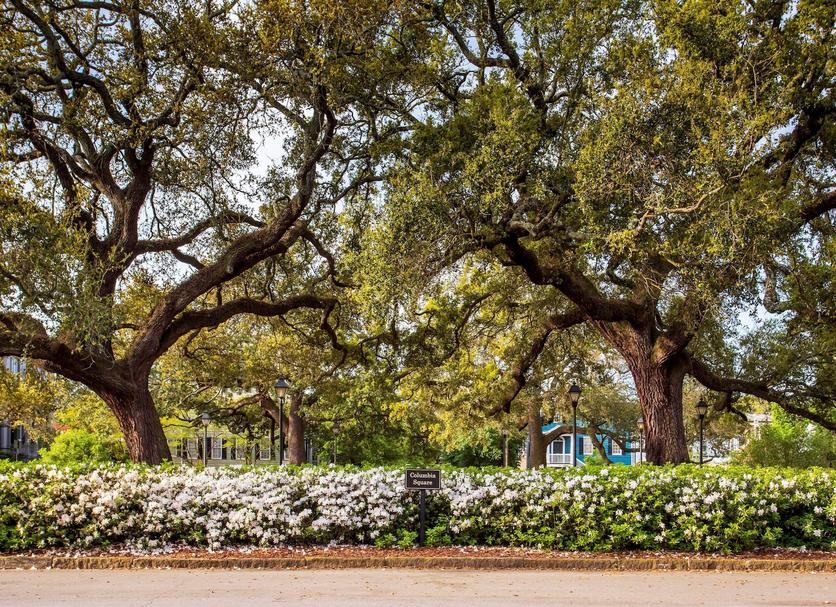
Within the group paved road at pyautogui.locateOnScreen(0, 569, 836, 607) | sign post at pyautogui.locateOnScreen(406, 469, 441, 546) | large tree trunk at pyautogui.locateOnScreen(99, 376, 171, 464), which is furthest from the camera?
large tree trunk at pyautogui.locateOnScreen(99, 376, 171, 464)

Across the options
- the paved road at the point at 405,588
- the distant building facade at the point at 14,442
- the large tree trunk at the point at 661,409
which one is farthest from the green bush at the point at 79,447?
the distant building facade at the point at 14,442

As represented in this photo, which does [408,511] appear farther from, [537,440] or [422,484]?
[537,440]

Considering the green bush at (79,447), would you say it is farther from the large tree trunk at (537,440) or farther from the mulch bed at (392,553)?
the mulch bed at (392,553)

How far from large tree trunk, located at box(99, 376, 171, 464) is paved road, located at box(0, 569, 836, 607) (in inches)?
182

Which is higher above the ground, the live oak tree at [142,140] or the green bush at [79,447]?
the live oak tree at [142,140]

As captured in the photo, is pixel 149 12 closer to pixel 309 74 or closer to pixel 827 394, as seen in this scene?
pixel 309 74

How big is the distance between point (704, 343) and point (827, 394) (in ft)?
9.82

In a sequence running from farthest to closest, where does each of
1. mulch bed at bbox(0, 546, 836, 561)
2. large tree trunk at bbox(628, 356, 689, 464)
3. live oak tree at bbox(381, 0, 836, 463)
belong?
large tree trunk at bbox(628, 356, 689, 464) < live oak tree at bbox(381, 0, 836, 463) < mulch bed at bbox(0, 546, 836, 561)

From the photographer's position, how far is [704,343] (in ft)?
67.2

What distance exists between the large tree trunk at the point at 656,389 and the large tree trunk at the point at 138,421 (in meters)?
9.08

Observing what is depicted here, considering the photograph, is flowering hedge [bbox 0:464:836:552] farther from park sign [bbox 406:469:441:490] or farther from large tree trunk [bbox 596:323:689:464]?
large tree trunk [bbox 596:323:689:464]

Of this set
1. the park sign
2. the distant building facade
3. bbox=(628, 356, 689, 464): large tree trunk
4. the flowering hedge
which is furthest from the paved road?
the distant building facade

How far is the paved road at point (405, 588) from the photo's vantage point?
780 centimetres

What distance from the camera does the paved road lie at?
780cm
